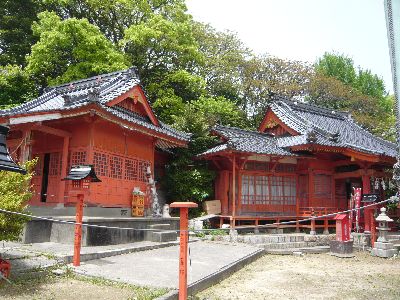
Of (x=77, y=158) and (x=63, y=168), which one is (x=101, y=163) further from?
(x=63, y=168)

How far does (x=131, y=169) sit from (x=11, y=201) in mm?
9224

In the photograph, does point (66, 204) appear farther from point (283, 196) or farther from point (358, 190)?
point (358, 190)

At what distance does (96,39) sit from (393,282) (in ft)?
72.9

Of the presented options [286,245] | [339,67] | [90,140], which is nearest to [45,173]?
[90,140]

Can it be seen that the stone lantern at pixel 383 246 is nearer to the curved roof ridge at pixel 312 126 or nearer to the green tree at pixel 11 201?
the curved roof ridge at pixel 312 126

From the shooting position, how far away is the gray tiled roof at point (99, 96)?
1388 centimetres

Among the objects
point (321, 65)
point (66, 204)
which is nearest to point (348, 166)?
point (66, 204)

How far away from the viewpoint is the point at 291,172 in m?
20.0

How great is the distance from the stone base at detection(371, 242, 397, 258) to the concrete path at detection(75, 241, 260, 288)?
16.8 ft

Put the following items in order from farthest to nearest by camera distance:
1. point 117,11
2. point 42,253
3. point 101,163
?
point 117,11, point 101,163, point 42,253

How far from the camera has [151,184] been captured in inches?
675

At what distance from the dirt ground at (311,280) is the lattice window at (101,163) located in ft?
23.2

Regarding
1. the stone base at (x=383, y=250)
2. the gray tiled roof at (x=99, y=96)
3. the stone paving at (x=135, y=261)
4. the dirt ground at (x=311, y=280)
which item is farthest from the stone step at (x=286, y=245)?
the gray tiled roof at (x=99, y=96)

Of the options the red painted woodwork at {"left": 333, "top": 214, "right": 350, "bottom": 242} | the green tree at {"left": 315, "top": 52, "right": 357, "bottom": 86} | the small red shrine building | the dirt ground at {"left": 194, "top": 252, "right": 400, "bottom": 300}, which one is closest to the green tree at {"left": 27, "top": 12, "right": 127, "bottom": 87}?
the small red shrine building
